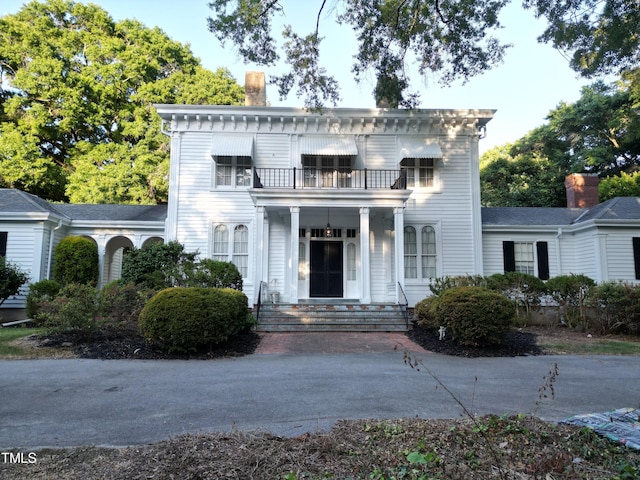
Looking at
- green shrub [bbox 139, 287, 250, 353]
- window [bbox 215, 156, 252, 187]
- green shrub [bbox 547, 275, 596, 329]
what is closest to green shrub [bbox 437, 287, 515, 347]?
green shrub [bbox 547, 275, 596, 329]

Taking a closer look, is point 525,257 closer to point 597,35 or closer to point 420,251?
point 420,251

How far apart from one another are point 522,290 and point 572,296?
Result: 4.32 feet

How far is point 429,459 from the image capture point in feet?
8.98

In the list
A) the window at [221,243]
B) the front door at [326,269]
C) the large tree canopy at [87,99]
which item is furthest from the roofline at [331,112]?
the large tree canopy at [87,99]

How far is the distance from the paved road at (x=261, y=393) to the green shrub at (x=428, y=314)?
185cm

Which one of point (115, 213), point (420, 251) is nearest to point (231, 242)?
point (115, 213)

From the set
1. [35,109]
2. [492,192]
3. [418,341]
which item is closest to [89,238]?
[35,109]

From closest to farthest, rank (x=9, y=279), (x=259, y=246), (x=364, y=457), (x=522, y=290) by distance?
(x=364, y=457)
(x=522, y=290)
(x=9, y=279)
(x=259, y=246)

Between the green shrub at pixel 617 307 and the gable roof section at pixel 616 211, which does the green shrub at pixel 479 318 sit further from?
the gable roof section at pixel 616 211

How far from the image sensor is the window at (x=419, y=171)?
609 inches

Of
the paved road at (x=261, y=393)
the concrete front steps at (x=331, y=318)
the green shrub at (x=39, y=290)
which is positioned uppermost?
the green shrub at (x=39, y=290)

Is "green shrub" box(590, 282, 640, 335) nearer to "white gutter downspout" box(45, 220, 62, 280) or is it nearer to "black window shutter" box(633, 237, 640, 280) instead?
"black window shutter" box(633, 237, 640, 280)

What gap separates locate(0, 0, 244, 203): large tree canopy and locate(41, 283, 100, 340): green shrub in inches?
614

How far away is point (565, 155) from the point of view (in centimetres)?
2691
